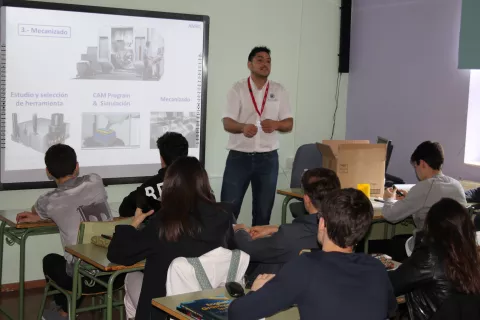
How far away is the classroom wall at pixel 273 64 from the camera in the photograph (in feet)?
19.0

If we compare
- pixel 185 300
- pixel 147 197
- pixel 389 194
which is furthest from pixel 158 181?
pixel 389 194

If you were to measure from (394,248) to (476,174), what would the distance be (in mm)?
1371

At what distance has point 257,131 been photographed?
19.4ft

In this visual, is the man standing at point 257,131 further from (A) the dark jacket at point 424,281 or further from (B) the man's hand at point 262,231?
(A) the dark jacket at point 424,281

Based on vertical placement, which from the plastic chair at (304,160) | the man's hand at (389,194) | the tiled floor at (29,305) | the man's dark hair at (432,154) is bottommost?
the tiled floor at (29,305)

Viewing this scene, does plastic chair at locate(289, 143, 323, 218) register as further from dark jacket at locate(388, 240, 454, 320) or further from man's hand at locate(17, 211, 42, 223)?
dark jacket at locate(388, 240, 454, 320)

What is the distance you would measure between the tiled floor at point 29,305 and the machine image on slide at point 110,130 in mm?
1244

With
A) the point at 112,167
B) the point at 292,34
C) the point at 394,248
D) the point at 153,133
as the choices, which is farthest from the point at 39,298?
the point at 292,34

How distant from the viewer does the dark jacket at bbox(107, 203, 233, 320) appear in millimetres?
3250

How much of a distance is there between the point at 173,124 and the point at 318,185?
9.30 ft

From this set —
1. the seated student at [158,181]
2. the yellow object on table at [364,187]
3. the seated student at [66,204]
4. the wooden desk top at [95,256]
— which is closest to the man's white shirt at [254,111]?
the yellow object on table at [364,187]

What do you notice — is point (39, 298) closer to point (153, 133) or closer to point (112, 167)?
point (112, 167)

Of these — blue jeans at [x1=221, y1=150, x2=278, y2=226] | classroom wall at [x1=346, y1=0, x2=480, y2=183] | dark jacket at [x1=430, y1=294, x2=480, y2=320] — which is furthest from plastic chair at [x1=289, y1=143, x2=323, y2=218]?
dark jacket at [x1=430, y1=294, x2=480, y2=320]

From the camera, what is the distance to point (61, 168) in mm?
4180
